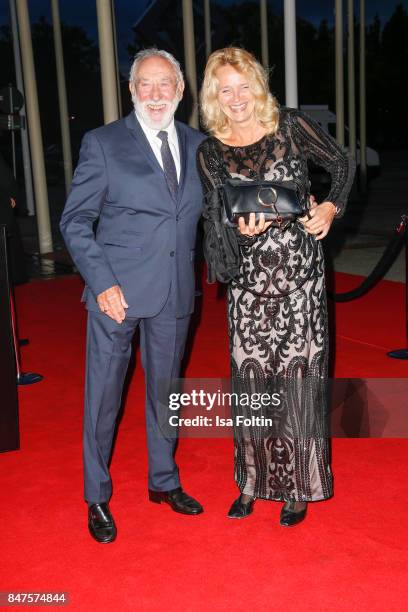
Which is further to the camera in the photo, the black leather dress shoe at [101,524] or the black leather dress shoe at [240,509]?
the black leather dress shoe at [240,509]

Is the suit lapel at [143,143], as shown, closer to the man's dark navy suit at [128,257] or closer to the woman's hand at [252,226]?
the man's dark navy suit at [128,257]

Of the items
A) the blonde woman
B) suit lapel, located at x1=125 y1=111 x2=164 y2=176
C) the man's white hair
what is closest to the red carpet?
the blonde woman

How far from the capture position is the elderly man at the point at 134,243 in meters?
3.11

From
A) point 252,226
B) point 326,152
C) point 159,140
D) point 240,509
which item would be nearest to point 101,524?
point 240,509

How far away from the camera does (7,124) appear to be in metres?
15.0

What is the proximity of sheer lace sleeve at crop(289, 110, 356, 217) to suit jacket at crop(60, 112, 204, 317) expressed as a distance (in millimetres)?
439

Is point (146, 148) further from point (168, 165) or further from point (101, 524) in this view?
point (101, 524)

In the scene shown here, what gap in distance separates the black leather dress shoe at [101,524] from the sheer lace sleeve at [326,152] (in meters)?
1.61

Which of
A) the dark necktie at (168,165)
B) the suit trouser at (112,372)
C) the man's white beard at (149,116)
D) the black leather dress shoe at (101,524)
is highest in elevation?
the man's white beard at (149,116)

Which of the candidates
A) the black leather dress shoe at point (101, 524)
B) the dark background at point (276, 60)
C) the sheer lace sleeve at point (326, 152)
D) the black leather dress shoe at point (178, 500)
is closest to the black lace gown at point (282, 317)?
the sheer lace sleeve at point (326, 152)

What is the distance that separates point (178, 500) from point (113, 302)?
104cm

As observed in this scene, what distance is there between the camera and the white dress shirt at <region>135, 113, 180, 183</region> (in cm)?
320

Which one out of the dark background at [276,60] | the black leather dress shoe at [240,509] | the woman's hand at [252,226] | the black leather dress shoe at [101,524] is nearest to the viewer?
the woman's hand at [252,226]

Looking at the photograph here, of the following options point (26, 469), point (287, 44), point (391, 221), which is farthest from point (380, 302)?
point (391, 221)
